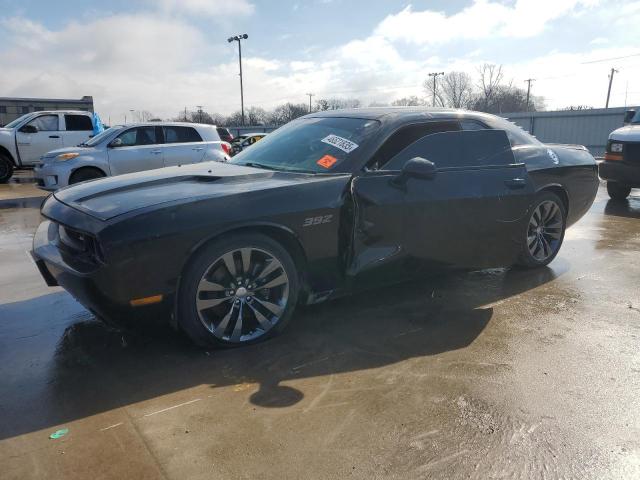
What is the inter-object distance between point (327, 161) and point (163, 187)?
117cm

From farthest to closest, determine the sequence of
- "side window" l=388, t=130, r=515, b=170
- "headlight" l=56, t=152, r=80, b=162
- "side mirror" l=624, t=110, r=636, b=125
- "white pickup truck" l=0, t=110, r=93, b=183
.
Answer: "white pickup truck" l=0, t=110, r=93, b=183, "side mirror" l=624, t=110, r=636, b=125, "headlight" l=56, t=152, r=80, b=162, "side window" l=388, t=130, r=515, b=170

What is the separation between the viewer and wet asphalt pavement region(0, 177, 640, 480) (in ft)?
7.14

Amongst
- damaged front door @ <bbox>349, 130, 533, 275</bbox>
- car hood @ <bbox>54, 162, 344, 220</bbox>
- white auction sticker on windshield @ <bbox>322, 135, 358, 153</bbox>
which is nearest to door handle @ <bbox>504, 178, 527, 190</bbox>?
damaged front door @ <bbox>349, 130, 533, 275</bbox>

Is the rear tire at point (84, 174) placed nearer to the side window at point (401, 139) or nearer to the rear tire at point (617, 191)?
the side window at point (401, 139)

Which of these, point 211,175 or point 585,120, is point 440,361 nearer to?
point 211,175

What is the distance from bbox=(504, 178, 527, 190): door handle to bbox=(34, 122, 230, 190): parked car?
7.63 metres

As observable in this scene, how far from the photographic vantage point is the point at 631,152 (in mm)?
8633

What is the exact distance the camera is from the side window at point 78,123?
45.8 feet

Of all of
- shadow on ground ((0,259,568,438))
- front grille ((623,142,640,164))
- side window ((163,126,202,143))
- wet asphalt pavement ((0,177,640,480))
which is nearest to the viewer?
wet asphalt pavement ((0,177,640,480))

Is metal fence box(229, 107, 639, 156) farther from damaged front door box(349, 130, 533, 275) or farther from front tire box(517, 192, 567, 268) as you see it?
damaged front door box(349, 130, 533, 275)

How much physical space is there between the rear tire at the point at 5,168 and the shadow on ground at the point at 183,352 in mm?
11749

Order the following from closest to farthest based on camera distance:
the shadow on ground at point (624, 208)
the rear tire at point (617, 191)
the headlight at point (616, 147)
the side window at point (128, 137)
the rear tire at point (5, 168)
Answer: the shadow on ground at point (624, 208), the headlight at point (616, 147), the rear tire at point (617, 191), the side window at point (128, 137), the rear tire at point (5, 168)

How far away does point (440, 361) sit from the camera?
10.2 ft

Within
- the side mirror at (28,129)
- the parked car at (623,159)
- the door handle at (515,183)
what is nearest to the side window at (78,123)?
the side mirror at (28,129)
